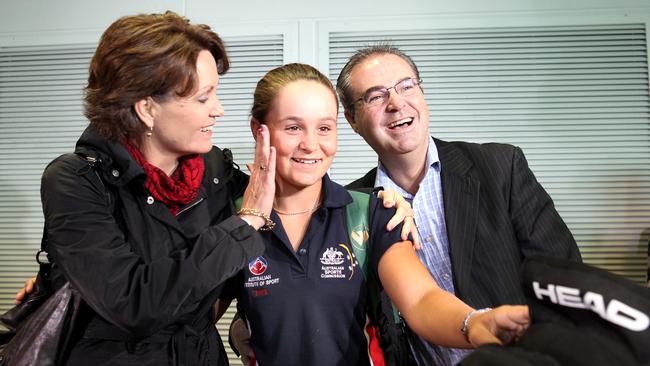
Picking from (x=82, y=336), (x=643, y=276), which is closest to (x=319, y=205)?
(x=82, y=336)

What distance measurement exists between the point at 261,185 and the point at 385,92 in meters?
0.94

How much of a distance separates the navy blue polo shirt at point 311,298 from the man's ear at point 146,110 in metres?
0.49

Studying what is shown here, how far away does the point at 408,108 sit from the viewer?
7.62 ft

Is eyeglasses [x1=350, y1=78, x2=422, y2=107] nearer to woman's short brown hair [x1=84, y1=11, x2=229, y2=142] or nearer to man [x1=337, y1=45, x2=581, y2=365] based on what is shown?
man [x1=337, y1=45, x2=581, y2=365]

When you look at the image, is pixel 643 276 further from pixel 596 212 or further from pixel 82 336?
pixel 82 336

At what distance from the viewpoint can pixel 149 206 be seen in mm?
1584

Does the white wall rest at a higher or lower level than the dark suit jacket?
higher

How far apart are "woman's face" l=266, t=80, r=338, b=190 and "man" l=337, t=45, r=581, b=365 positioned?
25.3 inches

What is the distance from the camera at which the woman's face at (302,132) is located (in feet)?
5.54

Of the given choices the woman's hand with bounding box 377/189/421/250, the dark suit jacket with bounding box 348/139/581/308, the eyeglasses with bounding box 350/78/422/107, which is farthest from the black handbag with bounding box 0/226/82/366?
the eyeglasses with bounding box 350/78/422/107

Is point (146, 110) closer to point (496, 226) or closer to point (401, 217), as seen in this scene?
point (401, 217)

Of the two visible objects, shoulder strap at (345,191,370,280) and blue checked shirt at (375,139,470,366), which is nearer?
shoulder strap at (345,191,370,280)

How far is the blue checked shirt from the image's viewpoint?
1.89 m

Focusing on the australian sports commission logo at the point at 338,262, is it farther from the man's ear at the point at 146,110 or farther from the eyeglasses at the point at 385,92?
the eyeglasses at the point at 385,92
